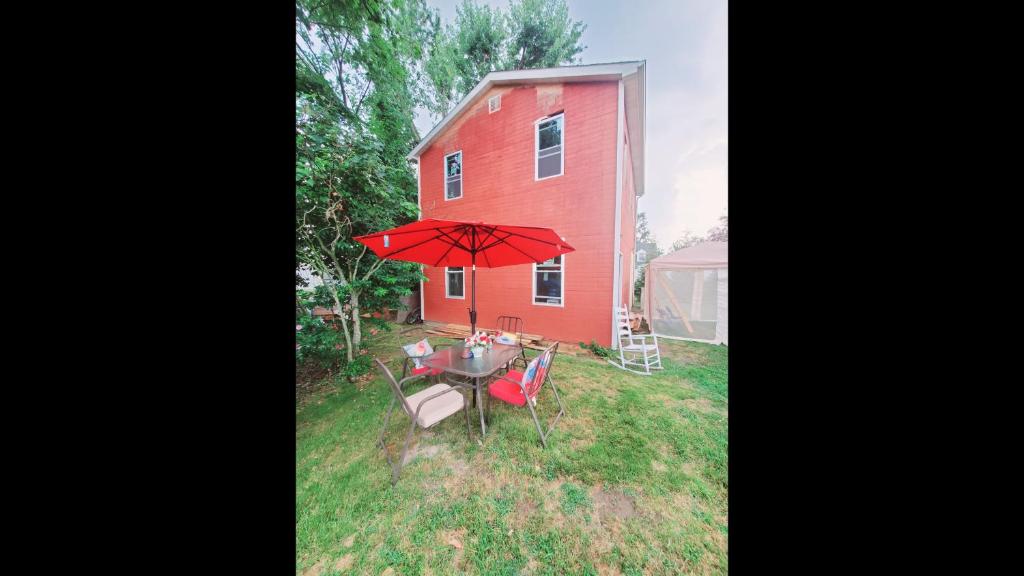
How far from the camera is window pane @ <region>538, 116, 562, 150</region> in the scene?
602cm

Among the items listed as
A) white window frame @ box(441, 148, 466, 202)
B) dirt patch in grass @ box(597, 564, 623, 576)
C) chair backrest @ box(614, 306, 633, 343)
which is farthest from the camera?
white window frame @ box(441, 148, 466, 202)

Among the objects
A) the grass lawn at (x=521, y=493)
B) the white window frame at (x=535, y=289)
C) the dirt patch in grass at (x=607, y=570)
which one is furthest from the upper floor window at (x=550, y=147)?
the dirt patch in grass at (x=607, y=570)

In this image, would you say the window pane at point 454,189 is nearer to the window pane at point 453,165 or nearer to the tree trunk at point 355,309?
the window pane at point 453,165

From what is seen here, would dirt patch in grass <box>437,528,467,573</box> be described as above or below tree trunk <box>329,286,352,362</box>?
below

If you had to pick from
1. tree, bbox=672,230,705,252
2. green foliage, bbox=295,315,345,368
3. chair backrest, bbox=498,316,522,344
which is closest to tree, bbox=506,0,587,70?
chair backrest, bbox=498,316,522,344

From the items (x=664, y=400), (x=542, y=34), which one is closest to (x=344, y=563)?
(x=664, y=400)

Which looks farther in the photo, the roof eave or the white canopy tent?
the white canopy tent

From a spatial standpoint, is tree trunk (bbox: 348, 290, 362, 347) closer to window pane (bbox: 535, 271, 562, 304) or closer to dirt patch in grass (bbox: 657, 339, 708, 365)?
window pane (bbox: 535, 271, 562, 304)

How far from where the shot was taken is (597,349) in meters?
5.36

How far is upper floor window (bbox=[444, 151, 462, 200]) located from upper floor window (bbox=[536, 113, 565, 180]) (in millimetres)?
2359
